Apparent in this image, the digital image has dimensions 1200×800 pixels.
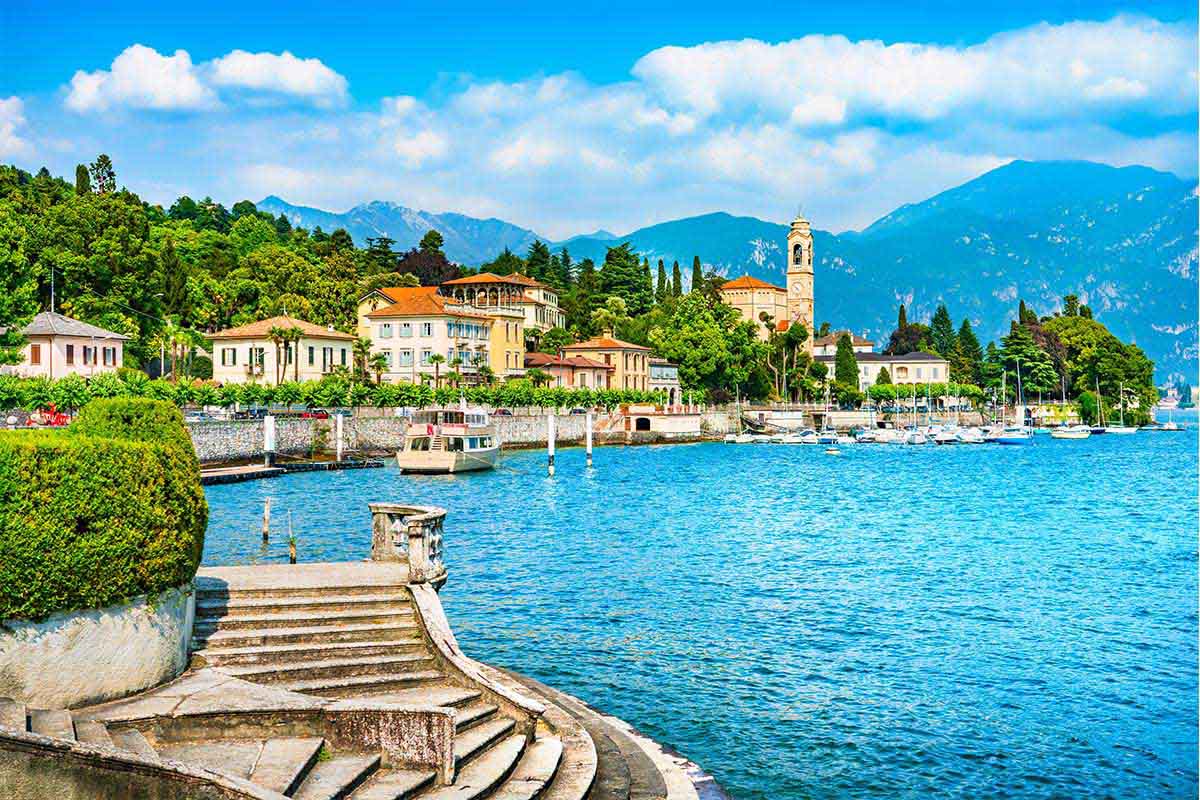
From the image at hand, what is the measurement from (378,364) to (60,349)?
3428cm

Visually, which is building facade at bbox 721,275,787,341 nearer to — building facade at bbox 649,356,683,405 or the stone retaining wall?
building facade at bbox 649,356,683,405

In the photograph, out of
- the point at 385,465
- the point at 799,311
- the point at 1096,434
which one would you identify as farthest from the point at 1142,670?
the point at 799,311

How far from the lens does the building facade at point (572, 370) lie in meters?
115

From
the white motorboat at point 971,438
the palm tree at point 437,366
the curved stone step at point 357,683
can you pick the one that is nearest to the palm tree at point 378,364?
the palm tree at point 437,366

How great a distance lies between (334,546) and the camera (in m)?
36.3

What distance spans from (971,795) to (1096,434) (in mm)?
146584

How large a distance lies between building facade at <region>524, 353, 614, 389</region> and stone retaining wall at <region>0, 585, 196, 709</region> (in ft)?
328

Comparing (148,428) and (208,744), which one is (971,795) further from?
(148,428)

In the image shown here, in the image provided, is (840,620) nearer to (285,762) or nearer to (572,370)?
(285,762)

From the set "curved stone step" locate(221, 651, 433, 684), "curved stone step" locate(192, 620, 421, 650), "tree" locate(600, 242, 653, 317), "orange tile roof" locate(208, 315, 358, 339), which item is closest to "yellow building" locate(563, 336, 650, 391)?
"tree" locate(600, 242, 653, 317)

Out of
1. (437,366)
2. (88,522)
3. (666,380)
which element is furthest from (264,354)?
(88,522)

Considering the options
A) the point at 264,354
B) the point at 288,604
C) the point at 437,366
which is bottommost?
the point at 288,604

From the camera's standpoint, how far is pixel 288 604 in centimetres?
1587

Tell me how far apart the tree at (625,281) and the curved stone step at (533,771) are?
139206 mm
